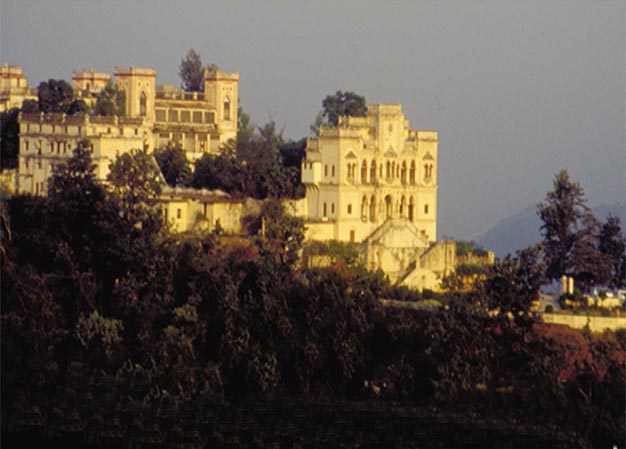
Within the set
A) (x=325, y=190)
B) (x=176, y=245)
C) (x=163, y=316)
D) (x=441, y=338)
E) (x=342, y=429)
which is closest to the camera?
(x=342, y=429)

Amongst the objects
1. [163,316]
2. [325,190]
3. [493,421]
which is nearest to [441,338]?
[493,421]

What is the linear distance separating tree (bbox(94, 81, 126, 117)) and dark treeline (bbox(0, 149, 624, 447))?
41.8ft

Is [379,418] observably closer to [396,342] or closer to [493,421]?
[493,421]

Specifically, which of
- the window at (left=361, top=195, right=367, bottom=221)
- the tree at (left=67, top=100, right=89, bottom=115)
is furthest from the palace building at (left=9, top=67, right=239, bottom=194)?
the window at (left=361, top=195, right=367, bottom=221)

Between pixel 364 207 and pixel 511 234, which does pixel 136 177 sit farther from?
pixel 511 234

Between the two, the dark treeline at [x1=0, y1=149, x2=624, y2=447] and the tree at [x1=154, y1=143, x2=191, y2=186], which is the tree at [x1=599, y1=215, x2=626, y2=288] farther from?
the tree at [x1=154, y1=143, x2=191, y2=186]

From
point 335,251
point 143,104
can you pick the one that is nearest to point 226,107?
point 143,104

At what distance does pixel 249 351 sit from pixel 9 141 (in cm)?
1796

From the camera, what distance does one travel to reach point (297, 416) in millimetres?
27219

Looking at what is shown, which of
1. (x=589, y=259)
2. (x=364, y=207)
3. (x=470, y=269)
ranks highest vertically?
(x=364, y=207)

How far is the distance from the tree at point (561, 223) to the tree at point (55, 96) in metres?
15.7

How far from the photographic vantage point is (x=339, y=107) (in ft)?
158

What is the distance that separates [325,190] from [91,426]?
1608 cm

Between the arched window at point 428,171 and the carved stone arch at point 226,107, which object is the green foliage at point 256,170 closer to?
the arched window at point 428,171
